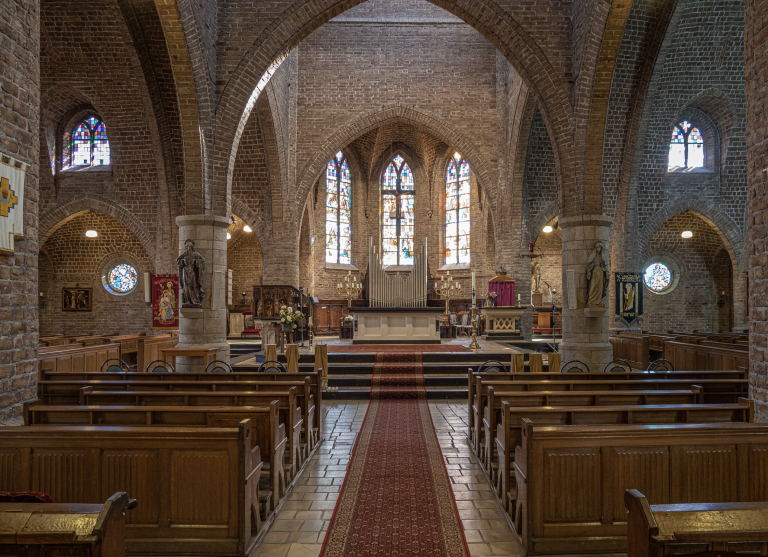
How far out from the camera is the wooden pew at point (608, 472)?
349 cm

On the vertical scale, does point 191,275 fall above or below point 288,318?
above

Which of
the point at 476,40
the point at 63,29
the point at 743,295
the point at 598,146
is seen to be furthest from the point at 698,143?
the point at 63,29

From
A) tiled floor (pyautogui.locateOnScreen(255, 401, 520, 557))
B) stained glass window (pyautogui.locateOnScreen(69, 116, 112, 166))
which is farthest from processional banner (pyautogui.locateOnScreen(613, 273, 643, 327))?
stained glass window (pyautogui.locateOnScreen(69, 116, 112, 166))

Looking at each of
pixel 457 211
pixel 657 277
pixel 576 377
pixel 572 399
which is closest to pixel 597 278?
pixel 576 377

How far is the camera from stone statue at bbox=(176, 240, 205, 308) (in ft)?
31.8

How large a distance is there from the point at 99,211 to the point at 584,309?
1429 cm

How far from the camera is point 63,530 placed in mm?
2039

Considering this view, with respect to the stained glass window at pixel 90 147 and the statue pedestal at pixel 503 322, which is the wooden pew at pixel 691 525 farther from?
the stained glass window at pixel 90 147

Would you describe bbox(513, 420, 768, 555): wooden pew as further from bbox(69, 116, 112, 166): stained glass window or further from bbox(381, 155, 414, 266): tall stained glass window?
A: bbox(381, 155, 414, 266): tall stained glass window

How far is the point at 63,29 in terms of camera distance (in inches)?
517

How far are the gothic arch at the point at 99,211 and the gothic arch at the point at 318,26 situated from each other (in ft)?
22.7

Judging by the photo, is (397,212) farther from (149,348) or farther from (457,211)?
(149,348)

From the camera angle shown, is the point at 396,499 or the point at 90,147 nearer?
the point at 396,499

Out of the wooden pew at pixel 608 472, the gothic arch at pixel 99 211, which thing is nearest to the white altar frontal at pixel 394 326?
the gothic arch at pixel 99 211
